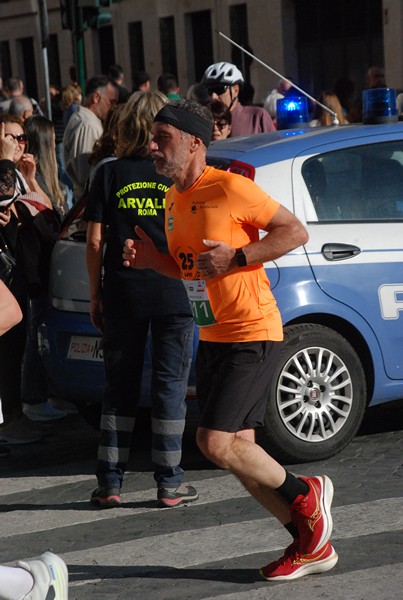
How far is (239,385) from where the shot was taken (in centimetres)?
505

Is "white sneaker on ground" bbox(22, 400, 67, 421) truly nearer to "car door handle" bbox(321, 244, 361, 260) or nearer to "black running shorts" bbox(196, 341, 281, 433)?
"car door handle" bbox(321, 244, 361, 260)

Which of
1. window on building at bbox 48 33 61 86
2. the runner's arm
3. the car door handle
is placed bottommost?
the car door handle

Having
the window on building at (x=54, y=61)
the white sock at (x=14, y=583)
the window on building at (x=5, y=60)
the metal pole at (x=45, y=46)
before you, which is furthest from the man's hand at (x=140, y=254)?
the window on building at (x=5, y=60)

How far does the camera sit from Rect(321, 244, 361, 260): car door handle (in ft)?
22.0

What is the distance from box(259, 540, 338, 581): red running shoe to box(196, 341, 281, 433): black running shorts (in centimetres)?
52

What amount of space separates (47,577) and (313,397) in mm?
2523

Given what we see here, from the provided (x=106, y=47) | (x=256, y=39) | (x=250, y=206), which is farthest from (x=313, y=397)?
(x=106, y=47)

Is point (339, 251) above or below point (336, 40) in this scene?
below

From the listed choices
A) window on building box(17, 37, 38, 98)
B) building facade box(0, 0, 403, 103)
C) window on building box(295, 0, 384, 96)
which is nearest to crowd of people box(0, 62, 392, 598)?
building facade box(0, 0, 403, 103)

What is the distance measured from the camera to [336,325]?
269 inches

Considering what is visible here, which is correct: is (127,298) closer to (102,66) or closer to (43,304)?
(43,304)

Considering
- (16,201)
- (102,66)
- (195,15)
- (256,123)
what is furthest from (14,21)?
(16,201)

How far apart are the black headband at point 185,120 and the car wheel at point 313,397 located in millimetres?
1663

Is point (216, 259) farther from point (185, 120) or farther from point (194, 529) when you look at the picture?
point (194, 529)
